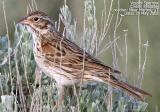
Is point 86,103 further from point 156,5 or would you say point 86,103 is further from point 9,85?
point 156,5

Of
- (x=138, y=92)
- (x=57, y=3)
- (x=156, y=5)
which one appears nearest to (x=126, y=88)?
(x=138, y=92)

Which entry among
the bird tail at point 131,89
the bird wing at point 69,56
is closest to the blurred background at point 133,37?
the bird wing at point 69,56

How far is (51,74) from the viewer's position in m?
9.03

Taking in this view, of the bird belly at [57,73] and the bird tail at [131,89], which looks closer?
the bird tail at [131,89]

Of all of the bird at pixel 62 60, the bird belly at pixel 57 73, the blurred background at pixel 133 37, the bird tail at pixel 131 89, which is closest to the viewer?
the bird tail at pixel 131 89

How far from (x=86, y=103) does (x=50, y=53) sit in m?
0.82

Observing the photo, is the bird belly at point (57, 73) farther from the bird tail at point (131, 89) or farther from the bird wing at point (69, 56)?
the bird tail at point (131, 89)

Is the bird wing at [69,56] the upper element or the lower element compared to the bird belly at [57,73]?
upper

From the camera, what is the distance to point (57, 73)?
905 centimetres

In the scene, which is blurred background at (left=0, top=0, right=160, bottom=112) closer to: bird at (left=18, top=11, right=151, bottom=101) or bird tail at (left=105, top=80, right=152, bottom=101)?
bird at (left=18, top=11, right=151, bottom=101)

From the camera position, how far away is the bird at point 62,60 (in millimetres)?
8797

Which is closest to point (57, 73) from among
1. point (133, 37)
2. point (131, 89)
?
point (131, 89)

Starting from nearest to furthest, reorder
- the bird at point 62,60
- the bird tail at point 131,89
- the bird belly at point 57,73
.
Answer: the bird tail at point 131,89, the bird at point 62,60, the bird belly at point 57,73

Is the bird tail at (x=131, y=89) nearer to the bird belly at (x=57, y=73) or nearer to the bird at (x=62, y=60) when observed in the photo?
the bird at (x=62, y=60)
